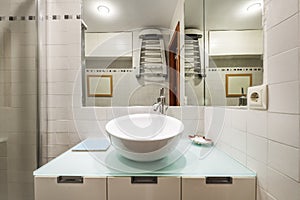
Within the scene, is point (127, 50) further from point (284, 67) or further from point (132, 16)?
point (284, 67)

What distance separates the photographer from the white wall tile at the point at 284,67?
579 mm

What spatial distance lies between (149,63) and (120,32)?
0.32 metres

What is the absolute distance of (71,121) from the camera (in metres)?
1.46

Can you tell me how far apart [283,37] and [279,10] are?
0.34 feet

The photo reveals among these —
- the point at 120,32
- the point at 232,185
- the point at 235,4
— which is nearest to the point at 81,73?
the point at 120,32

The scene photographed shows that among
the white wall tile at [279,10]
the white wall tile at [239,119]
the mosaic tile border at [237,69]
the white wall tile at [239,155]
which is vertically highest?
the white wall tile at [279,10]

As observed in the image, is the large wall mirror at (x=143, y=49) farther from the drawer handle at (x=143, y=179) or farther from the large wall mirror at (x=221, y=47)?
the drawer handle at (x=143, y=179)

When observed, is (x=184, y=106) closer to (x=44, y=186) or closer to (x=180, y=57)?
(x=180, y=57)

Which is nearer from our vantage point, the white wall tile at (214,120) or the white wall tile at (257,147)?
the white wall tile at (257,147)

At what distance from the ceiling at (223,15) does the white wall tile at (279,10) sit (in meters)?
0.10

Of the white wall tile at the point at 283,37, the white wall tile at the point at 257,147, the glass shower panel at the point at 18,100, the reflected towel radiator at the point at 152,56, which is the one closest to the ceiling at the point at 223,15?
the white wall tile at the point at 283,37

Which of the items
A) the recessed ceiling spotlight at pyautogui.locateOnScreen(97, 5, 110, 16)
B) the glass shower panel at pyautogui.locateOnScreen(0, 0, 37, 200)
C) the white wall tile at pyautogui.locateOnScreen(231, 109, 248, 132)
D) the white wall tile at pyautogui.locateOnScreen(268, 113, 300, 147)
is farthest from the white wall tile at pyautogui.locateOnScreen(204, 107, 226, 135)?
the glass shower panel at pyautogui.locateOnScreen(0, 0, 37, 200)

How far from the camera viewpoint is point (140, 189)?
81 cm

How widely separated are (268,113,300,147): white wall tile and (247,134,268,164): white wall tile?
0.20 feet
